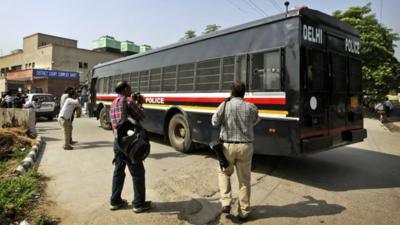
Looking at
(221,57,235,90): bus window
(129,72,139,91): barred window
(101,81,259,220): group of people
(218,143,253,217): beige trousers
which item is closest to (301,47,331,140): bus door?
(221,57,235,90): bus window

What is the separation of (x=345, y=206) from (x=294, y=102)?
1.85 metres

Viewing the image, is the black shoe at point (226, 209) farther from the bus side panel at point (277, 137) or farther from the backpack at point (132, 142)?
the bus side panel at point (277, 137)

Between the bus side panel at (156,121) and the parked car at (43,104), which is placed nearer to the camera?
the bus side panel at (156,121)

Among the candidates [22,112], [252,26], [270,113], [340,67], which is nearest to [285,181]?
[270,113]

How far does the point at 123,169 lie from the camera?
15.2ft

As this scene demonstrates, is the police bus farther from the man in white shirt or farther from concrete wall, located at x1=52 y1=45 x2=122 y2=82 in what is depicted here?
concrete wall, located at x1=52 y1=45 x2=122 y2=82

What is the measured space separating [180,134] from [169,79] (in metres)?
1.59

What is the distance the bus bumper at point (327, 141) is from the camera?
5738 mm

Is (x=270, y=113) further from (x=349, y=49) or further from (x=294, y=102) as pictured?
(x=349, y=49)

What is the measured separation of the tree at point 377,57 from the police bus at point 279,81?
19430 mm

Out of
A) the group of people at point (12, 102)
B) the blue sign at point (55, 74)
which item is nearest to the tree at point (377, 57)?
the group of people at point (12, 102)

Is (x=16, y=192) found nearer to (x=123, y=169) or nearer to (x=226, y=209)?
(x=123, y=169)

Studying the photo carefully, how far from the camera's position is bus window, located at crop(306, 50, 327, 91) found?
5.90 metres

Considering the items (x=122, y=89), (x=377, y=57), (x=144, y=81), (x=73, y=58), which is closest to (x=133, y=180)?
(x=122, y=89)
